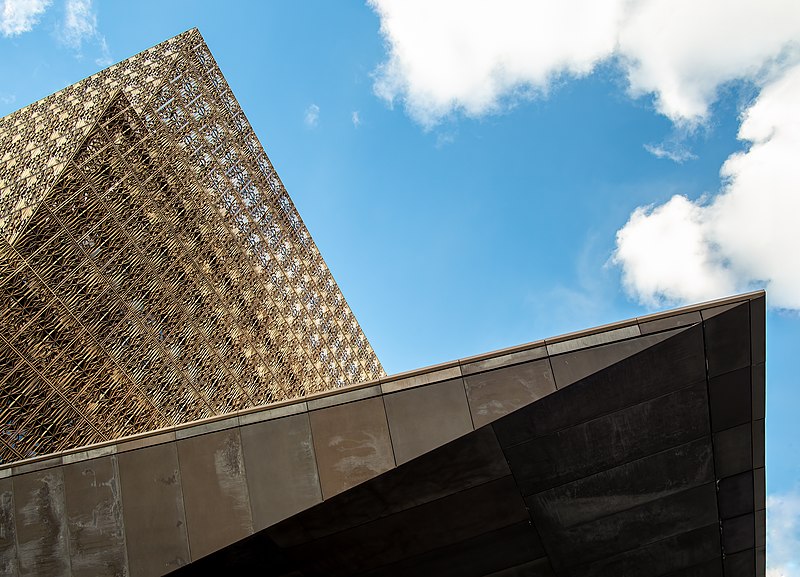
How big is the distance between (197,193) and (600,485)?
1772 cm

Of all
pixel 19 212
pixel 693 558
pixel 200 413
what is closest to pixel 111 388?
pixel 200 413

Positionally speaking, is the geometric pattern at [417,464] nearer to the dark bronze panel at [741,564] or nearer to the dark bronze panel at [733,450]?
the dark bronze panel at [733,450]

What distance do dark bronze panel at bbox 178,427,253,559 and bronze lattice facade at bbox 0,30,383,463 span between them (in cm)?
630

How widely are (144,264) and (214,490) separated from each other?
1117 cm

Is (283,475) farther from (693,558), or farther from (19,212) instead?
(19,212)

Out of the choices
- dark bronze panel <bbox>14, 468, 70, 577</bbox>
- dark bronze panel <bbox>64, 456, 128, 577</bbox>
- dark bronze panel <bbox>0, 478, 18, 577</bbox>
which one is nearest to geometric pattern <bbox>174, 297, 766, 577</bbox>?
dark bronze panel <bbox>64, 456, 128, 577</bbox>

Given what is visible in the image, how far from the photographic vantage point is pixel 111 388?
1578cm

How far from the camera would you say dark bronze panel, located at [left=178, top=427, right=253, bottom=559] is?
8.63 metres

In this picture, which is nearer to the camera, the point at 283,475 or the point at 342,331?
the point at 283,475

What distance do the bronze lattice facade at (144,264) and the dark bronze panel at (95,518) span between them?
4.76 metres

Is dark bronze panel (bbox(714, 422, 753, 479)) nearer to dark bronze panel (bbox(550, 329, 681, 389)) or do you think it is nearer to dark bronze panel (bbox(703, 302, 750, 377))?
dark bronze panel (bbox(703, 302, 750, 377))

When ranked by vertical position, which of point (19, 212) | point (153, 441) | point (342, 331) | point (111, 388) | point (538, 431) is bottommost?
point (538, 431)

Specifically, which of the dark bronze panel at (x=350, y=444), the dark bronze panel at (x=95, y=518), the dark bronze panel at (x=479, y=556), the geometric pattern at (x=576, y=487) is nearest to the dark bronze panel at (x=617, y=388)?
the geometric pattern at (x=576, y=487)

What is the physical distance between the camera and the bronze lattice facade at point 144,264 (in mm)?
14141
